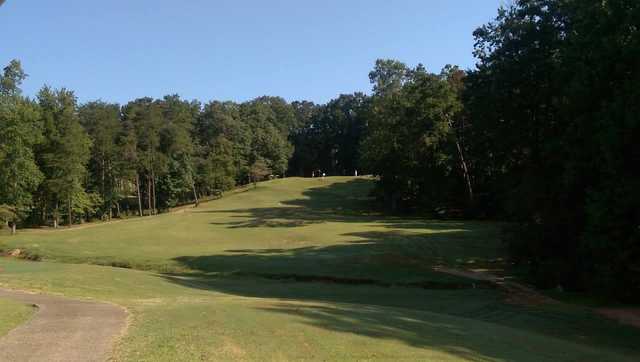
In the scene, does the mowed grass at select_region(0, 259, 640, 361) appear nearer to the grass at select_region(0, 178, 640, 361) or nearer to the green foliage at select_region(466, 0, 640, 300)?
the grass at select_region(0, 178, 640, 361)

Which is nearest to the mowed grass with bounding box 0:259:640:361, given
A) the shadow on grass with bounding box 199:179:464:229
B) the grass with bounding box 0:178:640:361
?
the grass with bounding box 0:178:640:361

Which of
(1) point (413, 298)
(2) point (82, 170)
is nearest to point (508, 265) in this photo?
(1) point (413, 298)

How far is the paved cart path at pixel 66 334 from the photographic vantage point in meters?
9.38

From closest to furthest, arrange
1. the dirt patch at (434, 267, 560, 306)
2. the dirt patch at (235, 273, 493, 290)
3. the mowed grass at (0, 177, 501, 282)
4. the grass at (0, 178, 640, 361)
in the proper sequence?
the grass at (0, 178, 640, 361)
the dirt patch at (434, 267, 560, 306)
the dirt patch at (235, 273, 493, 290)
the mowed grass at (0, 177, 501, 282)

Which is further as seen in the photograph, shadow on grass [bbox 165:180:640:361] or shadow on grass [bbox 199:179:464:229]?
shadow on grass [bbox 199:179:464:229]

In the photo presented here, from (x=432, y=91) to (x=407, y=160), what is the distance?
9952 mm

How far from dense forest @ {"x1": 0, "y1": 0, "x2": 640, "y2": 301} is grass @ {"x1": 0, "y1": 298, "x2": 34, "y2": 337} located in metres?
21.3

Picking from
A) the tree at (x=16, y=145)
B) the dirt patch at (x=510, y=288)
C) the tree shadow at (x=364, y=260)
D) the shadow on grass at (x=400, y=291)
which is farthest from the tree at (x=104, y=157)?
the dirt patch at (x=510, y=288)

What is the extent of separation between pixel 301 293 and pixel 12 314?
13.9 meters

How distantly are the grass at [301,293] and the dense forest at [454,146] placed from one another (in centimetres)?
533

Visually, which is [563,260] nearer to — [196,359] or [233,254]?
[233,254]

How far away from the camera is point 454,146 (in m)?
75.6

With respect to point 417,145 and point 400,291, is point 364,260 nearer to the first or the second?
point 400,291

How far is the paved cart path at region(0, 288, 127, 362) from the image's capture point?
938cm
